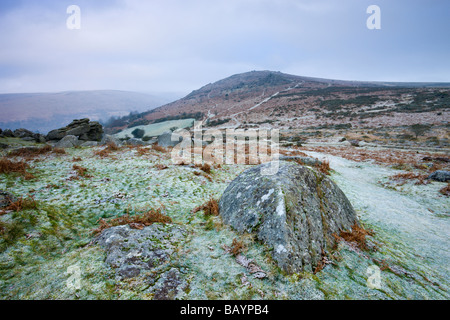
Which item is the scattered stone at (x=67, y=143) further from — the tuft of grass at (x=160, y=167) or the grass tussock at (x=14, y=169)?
the tuft of grass at (x=160, y=167)

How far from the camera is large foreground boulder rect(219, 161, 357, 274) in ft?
13.0

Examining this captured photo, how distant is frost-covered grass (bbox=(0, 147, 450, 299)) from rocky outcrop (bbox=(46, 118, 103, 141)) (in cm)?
2321

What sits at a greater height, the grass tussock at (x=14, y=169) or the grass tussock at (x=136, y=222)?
the grass tussock at (x=14, y=169)

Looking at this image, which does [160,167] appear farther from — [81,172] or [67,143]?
[67,143]

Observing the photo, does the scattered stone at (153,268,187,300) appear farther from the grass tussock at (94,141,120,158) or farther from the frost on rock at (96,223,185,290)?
the grass tussock at (94,141,120,158)

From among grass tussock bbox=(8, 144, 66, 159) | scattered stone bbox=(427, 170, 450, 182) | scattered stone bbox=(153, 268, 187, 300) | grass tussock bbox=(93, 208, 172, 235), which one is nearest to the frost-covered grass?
→ scattered stone bbox=(153, 268, 187, 300)

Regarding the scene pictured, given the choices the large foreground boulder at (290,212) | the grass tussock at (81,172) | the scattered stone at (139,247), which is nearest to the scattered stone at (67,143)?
the grass tussock at (81,172)

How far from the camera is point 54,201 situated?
267 inches

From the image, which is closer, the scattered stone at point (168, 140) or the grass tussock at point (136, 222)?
the grass tussock at point (136, 222)

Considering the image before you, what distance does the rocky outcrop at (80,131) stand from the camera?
27297mm

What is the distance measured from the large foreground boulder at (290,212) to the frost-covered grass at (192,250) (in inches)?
10.6
